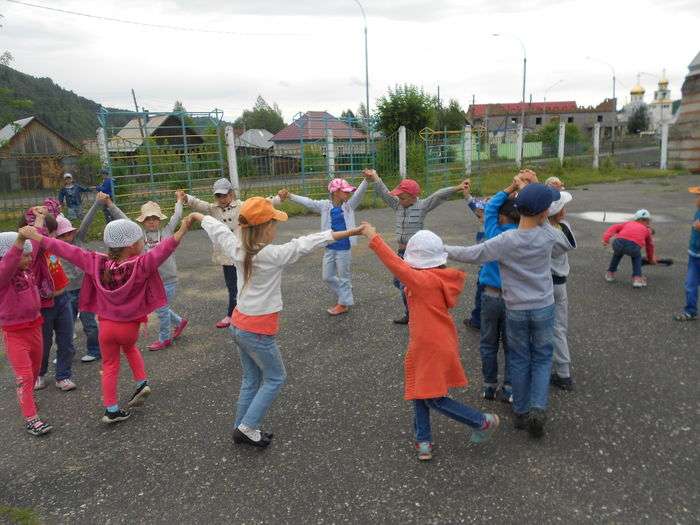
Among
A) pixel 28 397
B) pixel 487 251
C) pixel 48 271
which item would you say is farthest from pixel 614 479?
pixel 48 271

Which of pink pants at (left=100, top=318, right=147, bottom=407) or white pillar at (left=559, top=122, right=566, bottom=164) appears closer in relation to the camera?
pink pants at (left=100, top=318, right=147, bottom=407)

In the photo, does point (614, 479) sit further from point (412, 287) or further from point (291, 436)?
point (291, 436)

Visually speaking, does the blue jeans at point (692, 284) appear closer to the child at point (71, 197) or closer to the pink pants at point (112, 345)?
the pink pants at point (112, 345)

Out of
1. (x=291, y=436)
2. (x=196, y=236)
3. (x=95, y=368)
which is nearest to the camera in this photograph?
(x=291, y=436)

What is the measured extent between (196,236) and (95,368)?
762 cm

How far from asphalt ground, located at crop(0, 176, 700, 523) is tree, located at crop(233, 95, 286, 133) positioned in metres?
92.5

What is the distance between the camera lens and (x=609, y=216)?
12781mm

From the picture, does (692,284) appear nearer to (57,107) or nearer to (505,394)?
(505,394)

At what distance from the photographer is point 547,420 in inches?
146

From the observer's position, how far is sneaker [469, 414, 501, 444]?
10.7ft

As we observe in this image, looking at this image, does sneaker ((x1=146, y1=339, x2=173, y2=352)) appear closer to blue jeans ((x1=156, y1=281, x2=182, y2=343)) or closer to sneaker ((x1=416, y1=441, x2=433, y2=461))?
blue jeans ((x1=156, y1=281, x2=182, y2=343))

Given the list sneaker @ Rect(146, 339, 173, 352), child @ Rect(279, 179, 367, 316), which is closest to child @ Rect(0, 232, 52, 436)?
sneaker @ Rect(146, 339, 173, 352)

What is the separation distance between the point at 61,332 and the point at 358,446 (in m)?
2.81

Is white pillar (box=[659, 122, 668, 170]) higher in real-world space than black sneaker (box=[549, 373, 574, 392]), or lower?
higher
